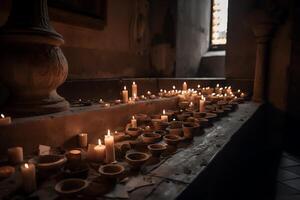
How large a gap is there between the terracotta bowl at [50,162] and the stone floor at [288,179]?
350 centimetres

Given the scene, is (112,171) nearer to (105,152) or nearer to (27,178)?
(105,152)

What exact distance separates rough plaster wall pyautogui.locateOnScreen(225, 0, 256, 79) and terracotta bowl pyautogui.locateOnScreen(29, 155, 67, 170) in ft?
22.6

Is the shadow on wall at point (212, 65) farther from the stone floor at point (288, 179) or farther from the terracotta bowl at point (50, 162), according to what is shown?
the terracotta bowl at point (50, 162)

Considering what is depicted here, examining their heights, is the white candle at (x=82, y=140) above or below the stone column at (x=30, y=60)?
below

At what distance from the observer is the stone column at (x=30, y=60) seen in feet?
9.87

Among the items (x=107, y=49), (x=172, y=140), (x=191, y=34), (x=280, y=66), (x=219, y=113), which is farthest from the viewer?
(x=191, y=34)

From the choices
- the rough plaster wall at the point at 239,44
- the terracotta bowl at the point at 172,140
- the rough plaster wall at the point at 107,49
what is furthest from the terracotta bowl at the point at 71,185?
the rough plaster wall at the point at 239,44

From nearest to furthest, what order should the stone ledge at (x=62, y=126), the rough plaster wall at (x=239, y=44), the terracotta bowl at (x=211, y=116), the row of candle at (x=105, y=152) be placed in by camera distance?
the row of candle at (x=105, y=152) < the stone ledge at (x=62, y=126) < the terracotta bowl at (x=211, y=116) < the rough plaster wall at (x=239, y=44)

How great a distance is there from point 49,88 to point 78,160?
1373 mm

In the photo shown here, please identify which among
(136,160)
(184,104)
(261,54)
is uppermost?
(261,54)

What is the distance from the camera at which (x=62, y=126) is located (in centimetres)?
307

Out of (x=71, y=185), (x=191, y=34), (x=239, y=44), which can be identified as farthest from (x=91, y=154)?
(x=191, y=34)

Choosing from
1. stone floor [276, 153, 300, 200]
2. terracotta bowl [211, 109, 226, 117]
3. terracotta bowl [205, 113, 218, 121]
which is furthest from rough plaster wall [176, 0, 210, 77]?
terracotta bowl [205, 113, 218, 121]

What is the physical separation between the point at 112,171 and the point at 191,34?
9208mm
